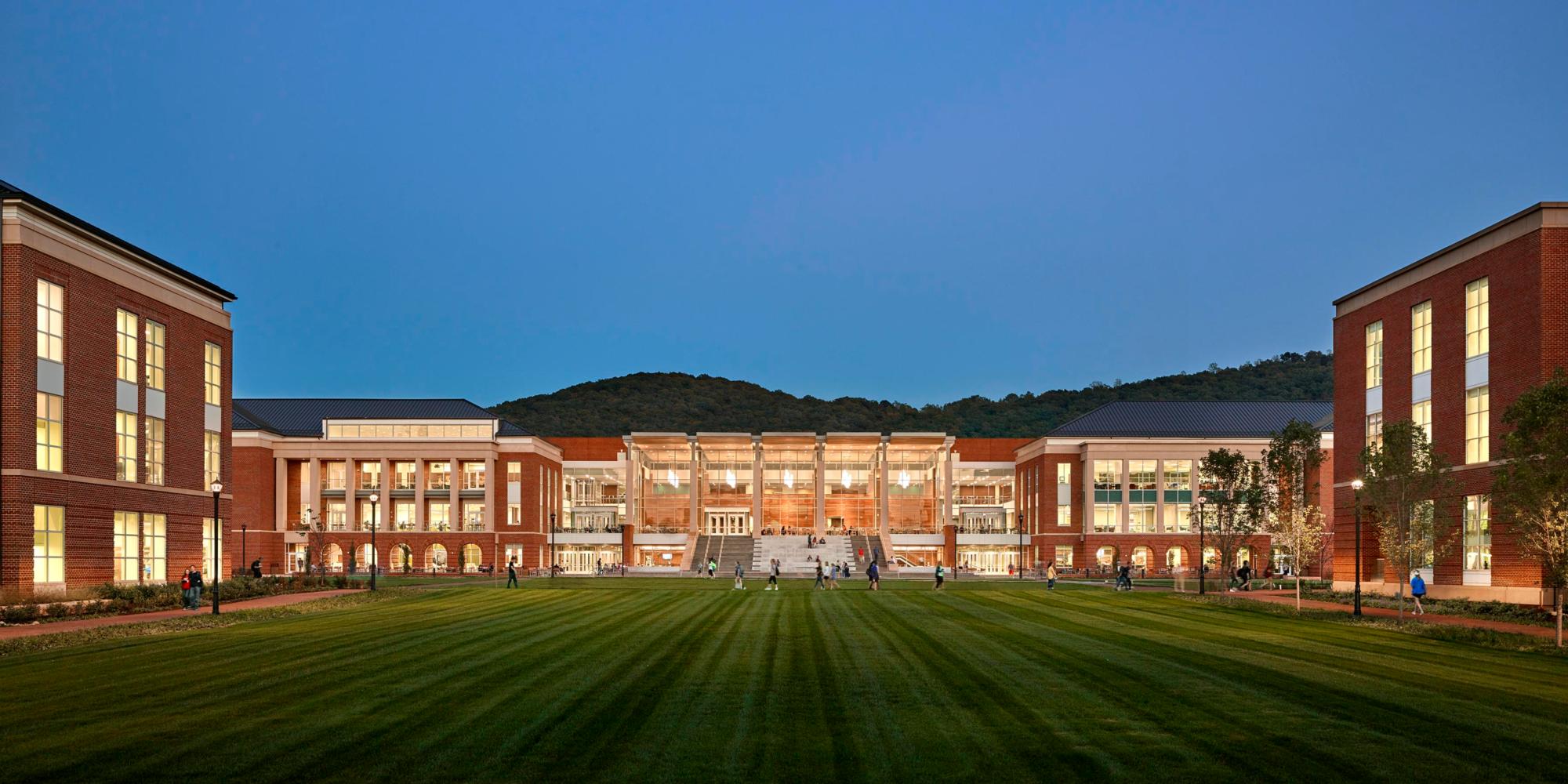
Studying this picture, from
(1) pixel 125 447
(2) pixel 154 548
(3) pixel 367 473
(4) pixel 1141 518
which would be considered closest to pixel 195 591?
(1) pixel 125 447

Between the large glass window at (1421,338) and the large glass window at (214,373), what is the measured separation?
5471 centimetres

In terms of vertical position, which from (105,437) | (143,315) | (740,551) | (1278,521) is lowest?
(740,551)

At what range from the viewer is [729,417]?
7854 inches

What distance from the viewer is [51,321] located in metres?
43.2

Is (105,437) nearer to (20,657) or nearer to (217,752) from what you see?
(20,657)

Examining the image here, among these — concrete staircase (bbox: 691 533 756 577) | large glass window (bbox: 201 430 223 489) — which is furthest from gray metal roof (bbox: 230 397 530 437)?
large glass window (bbox: 201 430 223 489)

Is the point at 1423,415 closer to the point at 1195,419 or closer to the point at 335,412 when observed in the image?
the point at 1195,419

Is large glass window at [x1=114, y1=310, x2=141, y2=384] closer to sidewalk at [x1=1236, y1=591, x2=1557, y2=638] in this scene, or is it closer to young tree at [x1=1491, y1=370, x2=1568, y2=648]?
sidewalk at [x1=1236, y1=591, x2=1557, y2=638]

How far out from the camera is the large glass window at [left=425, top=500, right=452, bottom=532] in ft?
328

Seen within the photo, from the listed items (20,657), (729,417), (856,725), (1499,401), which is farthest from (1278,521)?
(729,417)

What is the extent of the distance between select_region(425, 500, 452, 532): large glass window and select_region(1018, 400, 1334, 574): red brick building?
50.4 metres

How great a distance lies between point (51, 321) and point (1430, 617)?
49.0 m

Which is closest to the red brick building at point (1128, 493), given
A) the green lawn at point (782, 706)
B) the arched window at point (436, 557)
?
the arched window at point (436, 557)

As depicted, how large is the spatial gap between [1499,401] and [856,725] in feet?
123
